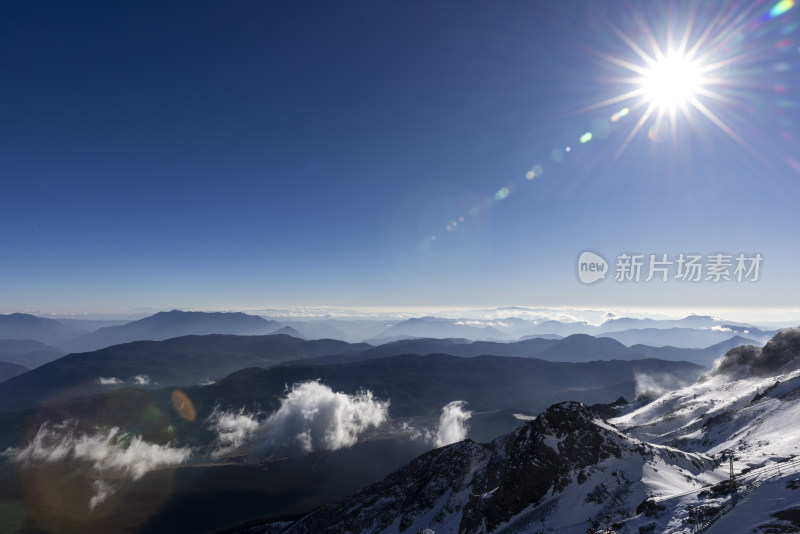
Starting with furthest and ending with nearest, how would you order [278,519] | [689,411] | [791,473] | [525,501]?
[278,519], [689,411], [525,501], [791,473]

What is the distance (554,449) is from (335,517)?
8246 centimetres

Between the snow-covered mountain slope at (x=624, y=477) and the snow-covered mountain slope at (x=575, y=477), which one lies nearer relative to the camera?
the snow-covered mountain slope at (x=624, y=477)

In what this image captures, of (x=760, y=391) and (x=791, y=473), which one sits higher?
(x=791, y=473)

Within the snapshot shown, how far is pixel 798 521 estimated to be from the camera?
845 inches

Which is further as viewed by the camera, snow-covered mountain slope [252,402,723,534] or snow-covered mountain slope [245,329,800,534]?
snow-covered mountain slope [252,402,723,534]

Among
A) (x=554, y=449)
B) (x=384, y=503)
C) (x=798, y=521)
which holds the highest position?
(x=798, y=521)

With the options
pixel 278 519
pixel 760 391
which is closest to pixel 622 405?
pixel 760 391

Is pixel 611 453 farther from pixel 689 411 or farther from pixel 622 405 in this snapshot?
pixel 622 405

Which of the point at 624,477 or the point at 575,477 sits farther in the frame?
the point at 575,477

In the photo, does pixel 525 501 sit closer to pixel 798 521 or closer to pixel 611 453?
pixel 611 453

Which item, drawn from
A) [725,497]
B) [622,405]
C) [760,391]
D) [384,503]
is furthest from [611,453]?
[622,405]

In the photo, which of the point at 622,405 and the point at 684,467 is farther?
the point at 622,405

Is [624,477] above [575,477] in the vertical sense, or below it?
above

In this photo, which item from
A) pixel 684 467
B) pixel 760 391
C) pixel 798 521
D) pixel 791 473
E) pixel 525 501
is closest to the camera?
pixel 798 521
